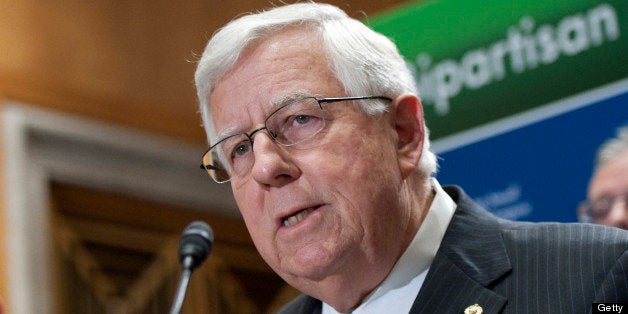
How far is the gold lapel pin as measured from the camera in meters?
2.14

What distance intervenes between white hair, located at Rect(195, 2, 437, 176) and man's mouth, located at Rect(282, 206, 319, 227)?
0.92 ft

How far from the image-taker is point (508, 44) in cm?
339

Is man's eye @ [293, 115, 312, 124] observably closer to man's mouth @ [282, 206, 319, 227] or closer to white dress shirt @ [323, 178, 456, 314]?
man's mouth @ [282, 206, 319, 227]

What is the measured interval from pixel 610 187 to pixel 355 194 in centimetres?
111

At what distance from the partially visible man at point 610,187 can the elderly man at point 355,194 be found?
2.22 feet

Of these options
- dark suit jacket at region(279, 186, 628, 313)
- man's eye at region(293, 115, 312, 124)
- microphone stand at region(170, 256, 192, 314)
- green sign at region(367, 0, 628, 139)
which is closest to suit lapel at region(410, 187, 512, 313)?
dark suit jacket at region(279, 186, 628, 313)

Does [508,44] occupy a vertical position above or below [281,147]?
above

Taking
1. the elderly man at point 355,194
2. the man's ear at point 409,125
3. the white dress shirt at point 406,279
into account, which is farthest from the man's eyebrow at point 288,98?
the white dress shirt at point 406,279

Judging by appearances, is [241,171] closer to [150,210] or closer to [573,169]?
[573,169]

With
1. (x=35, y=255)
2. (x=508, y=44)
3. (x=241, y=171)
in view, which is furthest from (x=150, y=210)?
(x=241, y=171)

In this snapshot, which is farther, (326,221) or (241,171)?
(241,171)

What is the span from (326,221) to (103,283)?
4.01 m

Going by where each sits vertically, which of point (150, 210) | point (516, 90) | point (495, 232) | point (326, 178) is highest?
point (150, 210)

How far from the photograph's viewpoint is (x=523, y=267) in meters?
2.20
